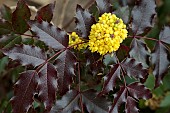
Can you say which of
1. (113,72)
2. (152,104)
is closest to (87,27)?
(113,72)

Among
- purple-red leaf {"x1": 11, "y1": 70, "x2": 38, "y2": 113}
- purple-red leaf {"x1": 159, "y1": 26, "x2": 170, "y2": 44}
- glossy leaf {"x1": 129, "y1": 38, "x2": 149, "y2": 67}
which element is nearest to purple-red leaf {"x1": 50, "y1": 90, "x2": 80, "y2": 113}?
purple-red leaf {"x1": 11, "y1": 70, "x2": 38, "y2": 113}

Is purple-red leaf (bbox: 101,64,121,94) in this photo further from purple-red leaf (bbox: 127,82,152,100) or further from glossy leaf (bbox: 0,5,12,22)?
glossy leaf (bbox: 0,5,12,22)

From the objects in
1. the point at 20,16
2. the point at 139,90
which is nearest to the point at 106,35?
the point at 139,90

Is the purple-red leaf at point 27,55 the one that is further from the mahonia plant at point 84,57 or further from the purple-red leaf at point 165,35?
the purple-red leaf at point 165,35

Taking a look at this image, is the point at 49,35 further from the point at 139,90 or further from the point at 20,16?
the point at 139,90

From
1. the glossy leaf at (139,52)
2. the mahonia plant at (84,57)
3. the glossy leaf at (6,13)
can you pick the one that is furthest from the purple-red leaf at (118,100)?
the glossy leaf at (6,13)

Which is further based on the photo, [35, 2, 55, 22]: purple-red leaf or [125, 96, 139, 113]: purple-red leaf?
[35, 2, 55, 22]: purple-red leaf
